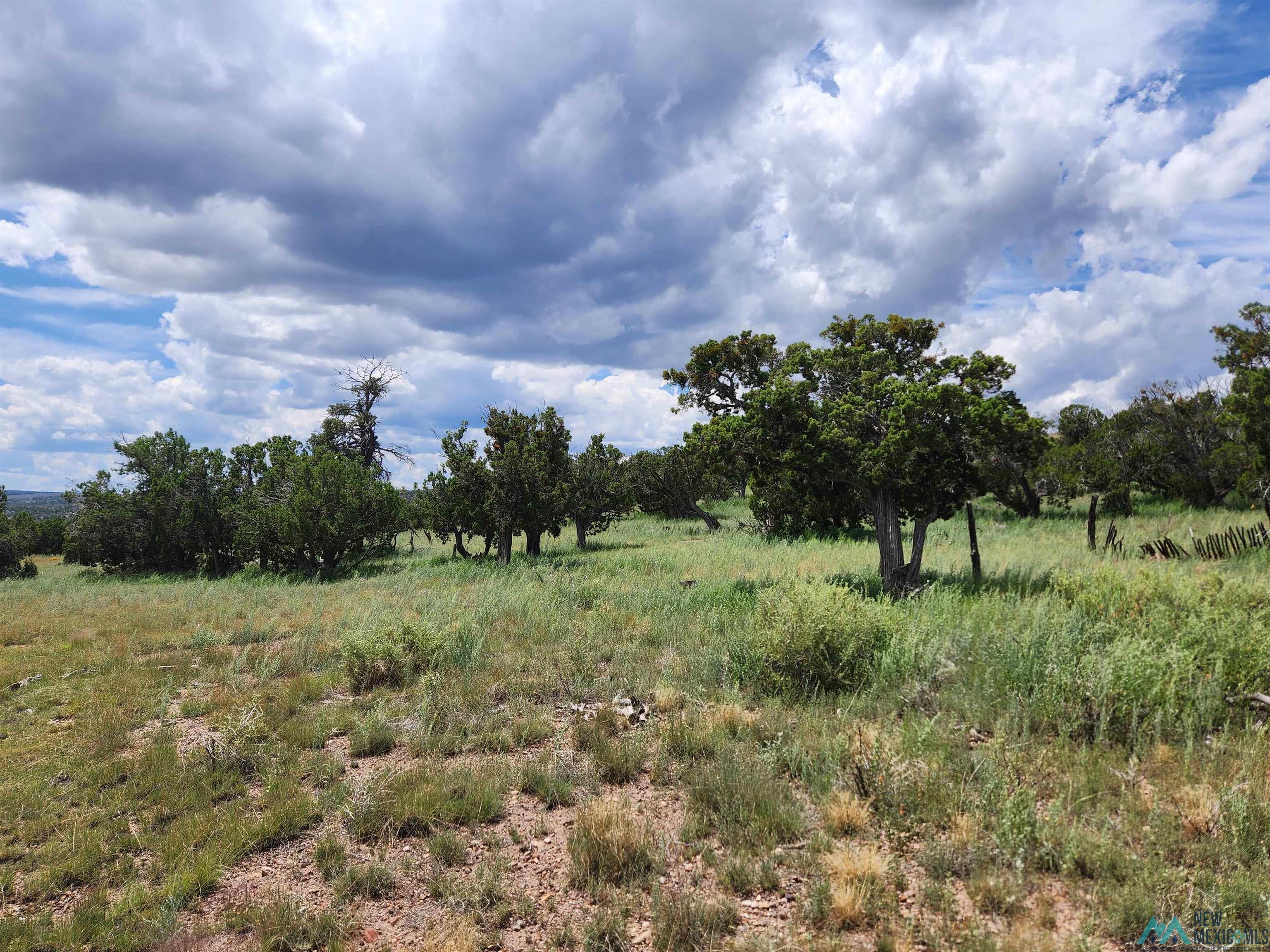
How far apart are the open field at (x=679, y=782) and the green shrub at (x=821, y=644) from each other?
0.13 ft

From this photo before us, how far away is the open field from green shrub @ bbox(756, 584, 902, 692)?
0.13 ft

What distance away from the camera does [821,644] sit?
6996 mm

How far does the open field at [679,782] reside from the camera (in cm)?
363

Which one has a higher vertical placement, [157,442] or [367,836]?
[157,442]

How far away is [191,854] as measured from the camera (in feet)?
15.1

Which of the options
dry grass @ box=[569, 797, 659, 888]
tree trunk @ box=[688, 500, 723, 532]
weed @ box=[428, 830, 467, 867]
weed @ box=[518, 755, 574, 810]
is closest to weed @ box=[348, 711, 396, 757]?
weed @ box=[518, 755, 574, 810]

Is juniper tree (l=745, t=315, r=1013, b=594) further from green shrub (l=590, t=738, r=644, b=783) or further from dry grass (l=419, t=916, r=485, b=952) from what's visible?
dry grass (l=419, t=916, r=485, b=952)

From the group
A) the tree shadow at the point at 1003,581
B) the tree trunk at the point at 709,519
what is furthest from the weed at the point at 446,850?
the tree trunk at the point at 709,519

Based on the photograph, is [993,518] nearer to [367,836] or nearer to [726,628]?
[726,628]

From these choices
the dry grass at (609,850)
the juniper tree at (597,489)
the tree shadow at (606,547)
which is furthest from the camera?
the juniper tree at (597,489)

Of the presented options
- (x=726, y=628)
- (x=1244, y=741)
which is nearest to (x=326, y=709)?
(x=726, y=628)

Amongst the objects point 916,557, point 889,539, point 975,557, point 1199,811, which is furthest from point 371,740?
point 975,557

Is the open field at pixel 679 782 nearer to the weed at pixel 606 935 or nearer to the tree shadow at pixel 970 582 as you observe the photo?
the weed at pixel 606 935

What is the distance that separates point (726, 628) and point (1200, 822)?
19.1 ft
